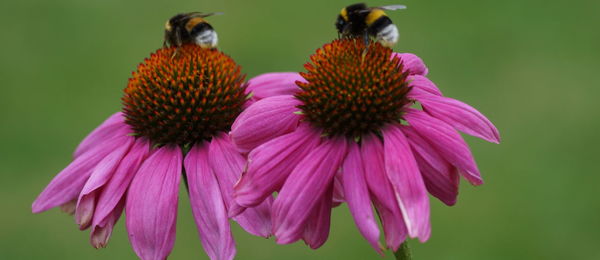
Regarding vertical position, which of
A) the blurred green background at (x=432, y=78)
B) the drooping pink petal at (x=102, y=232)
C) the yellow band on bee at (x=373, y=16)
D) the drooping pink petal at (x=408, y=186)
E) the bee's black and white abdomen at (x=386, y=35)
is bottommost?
the blurred green background at (x=432, y=78)

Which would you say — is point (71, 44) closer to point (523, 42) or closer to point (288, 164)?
point (523, 42)

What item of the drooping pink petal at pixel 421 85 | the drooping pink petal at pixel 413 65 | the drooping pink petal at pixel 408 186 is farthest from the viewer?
the drooping pink petal at pixel 413 65

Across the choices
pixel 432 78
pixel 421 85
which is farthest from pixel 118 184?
pixel 432 78

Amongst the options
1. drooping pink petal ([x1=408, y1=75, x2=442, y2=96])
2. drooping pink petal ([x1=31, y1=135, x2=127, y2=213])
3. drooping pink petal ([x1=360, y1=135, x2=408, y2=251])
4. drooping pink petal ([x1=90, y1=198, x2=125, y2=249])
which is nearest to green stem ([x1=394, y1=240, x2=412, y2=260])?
drooping pink petal ([x1=360, y1=135, x2=408, y2=251])

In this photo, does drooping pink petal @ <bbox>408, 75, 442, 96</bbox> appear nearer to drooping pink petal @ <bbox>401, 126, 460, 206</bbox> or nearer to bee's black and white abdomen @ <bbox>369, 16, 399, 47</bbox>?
bee's black and white abdomen @ <bbox>369, 16, 399, 47</bbox>

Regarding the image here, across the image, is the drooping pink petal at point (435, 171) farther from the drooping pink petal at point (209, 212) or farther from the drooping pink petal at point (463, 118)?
the drooping pink petal at point (209, 212)

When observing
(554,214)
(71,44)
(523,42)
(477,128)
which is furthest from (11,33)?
(477,128)

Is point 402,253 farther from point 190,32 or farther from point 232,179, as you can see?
point 190,32

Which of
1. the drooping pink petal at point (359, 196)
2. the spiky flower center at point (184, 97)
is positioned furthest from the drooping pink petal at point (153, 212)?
the drooping pink petal at point (359, 196)
